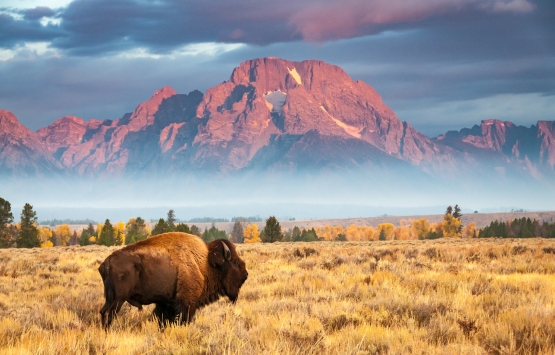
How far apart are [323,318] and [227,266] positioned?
2088 mm

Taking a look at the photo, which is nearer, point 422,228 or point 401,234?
point 422,228

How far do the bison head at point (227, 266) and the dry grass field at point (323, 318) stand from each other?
0.41 meters

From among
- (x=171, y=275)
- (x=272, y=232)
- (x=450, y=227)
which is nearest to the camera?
(x=171, y=275)

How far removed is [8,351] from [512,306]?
25.7ft

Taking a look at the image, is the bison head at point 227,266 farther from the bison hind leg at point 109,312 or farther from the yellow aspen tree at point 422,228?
the yellow aspen tree at point 422,228

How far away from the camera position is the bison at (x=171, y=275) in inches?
343

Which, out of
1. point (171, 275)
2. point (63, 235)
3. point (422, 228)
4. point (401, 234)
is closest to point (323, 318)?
point (171, 275)

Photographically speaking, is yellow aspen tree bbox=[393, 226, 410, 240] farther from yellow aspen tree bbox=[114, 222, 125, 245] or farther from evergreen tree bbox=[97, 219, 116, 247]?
evergreen tree bbox=[97, 219, 116, 247]

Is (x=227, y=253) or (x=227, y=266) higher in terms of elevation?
(x=227, y=253)

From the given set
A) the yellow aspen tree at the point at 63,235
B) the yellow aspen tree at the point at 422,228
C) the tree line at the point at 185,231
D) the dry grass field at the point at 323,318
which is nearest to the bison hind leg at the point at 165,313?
the dry grass field at the point at 323,318

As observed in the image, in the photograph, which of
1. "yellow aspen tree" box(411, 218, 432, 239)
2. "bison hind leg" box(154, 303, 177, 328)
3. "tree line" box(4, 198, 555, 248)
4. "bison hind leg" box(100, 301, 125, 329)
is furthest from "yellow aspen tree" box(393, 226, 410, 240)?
"bison hind leg" box(100, 301, 125, 329)

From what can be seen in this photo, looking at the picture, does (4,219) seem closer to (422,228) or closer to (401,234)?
(422,228)

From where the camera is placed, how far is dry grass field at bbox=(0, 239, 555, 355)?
22.8 feet

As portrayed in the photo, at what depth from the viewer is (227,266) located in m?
9.95
